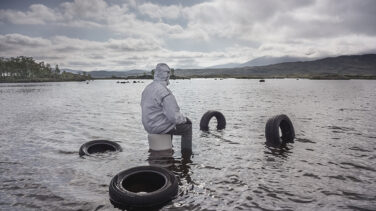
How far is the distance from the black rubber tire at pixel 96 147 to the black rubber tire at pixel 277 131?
22.2 feet

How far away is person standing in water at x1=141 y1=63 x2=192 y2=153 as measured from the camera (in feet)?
27.6

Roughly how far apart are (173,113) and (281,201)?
13.5 feet

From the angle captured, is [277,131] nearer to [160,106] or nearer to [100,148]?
[160,106]

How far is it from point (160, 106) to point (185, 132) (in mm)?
1500

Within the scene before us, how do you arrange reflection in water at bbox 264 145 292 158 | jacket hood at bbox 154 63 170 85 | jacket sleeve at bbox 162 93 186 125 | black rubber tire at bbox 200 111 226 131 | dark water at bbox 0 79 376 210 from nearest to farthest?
1. dark water at bbox 0 79 376 210
2. jacket sleeve at bbox 162 93 186 125
3. jacket hood at bbox 154 63 170 85
4. reflection in water at bbox 264 145 292 158
5. black rubber tire at bbox 200 111 226 131

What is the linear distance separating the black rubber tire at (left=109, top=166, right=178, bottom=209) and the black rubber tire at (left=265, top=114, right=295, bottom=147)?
21.5ft

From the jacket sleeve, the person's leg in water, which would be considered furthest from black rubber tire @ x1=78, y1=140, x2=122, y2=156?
the jacket sleeve

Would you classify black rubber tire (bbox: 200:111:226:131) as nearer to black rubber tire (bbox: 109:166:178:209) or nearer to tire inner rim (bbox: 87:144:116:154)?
tire inner rim (bbox: 87:144:116:154)

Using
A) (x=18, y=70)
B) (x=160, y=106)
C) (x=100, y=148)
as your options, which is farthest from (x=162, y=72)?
(x=18, y=70)

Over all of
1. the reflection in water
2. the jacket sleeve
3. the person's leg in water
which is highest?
the jacket sleeve

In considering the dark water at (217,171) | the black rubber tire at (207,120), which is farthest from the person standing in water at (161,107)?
the black rubber tire at (207,120)

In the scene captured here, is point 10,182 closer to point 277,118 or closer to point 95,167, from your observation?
point 95,167

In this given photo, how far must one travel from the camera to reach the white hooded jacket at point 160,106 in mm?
8453

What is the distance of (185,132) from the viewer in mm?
9477
